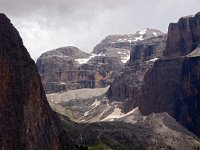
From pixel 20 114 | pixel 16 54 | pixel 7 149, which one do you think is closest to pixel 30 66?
pixel 16 54

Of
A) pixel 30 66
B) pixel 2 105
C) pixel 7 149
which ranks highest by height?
pixel 30 66

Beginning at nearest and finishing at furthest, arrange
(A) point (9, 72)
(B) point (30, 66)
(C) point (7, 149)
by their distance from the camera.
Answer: (C) point (7, 149), (A) point (9, 72), (B) point (30, 66)

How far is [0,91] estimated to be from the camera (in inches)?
7101

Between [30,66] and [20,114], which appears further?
[30,66]

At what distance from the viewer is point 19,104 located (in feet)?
612

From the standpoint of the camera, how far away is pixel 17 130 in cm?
18350

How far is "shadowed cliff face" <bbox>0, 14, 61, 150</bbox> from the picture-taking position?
18075 centimetres

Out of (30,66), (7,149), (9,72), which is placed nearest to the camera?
(7,149)

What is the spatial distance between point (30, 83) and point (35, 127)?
46.9 feet

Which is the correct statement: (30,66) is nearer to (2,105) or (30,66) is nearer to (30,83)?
(30,83)

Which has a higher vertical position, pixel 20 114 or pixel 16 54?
pixel 16 54

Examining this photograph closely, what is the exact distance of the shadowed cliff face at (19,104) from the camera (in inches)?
7116

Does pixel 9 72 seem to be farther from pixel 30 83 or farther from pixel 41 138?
pixel 41 138

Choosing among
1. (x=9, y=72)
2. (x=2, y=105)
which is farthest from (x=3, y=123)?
(x=9, y=72)
